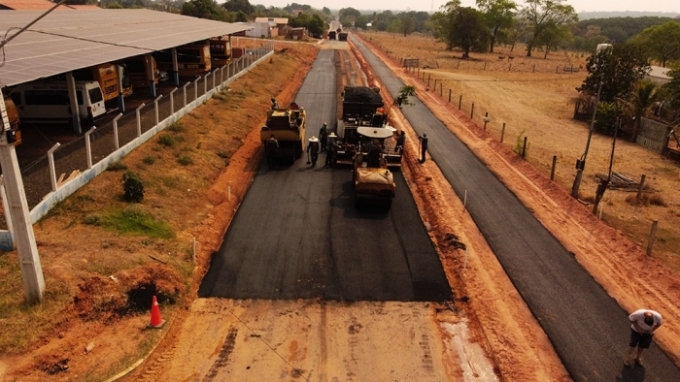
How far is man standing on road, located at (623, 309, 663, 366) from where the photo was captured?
11.4 meters

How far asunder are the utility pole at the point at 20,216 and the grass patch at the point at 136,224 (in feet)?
14.3

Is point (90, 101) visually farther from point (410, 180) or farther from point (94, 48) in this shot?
point (410, 180)

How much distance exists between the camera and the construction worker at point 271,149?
25.0 meters

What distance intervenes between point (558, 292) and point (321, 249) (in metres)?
7.59

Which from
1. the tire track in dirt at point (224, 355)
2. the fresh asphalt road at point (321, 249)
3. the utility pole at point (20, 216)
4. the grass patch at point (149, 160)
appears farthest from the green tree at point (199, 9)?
the tire track in dirt at point (224, 355)

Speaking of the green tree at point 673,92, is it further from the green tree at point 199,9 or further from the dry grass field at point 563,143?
the green tree at point 199,9

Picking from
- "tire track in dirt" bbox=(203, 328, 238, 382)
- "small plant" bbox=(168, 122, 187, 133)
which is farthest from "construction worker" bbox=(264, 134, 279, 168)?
"tire track in dirt" bbox=(203, 328, 238, 382)

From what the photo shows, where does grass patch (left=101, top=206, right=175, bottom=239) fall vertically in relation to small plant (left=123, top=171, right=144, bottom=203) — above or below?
below

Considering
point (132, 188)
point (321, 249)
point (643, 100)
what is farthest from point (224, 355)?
point (643, 100)

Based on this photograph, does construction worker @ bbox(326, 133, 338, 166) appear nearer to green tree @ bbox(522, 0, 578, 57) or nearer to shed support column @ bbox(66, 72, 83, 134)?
shed support column @ bbox(66, 72, 83, 134)

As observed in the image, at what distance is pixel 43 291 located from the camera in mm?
12031

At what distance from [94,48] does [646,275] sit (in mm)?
27266

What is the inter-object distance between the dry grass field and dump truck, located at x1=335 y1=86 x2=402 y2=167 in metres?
8.60

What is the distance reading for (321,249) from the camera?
55.6ft
